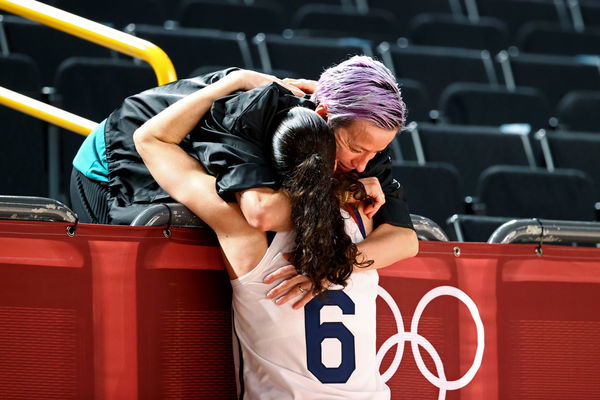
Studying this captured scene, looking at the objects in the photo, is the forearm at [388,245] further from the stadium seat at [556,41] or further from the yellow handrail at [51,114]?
the stadium seat at [556,41]

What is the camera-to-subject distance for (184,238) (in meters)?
1.87

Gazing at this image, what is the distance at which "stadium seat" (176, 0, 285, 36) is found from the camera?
4.51 m

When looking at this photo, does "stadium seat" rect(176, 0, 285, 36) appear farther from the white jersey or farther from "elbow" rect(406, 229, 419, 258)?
the white jersey

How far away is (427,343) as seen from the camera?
2.10 metres

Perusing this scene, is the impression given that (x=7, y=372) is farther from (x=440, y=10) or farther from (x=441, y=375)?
(x=440, y=10)

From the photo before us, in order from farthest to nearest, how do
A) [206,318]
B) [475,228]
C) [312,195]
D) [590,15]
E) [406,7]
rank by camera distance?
[590,15] → [406,7] → [475,228] → [206,318] → [312,195]

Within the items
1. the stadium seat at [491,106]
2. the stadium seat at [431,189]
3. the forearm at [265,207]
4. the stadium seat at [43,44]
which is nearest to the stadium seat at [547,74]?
the stadium seat at [491,106]

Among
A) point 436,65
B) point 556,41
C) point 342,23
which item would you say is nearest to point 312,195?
point 436,65

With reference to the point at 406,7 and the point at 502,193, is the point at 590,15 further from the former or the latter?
→ the point at 502,193

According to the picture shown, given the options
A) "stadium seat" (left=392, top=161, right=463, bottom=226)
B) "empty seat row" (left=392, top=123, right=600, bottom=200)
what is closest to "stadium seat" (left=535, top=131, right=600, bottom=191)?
"empty seat row" (left=392, top=123, right=600, bottom=200)

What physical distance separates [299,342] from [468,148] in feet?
6.89

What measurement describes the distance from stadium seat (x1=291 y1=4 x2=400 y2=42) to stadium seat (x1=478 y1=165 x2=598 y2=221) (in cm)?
162

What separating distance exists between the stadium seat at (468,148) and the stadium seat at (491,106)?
1.31 ft

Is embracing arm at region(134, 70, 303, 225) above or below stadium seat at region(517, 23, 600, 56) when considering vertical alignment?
below
